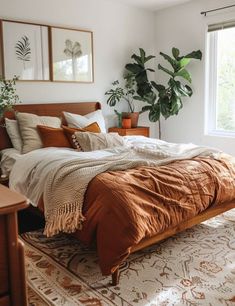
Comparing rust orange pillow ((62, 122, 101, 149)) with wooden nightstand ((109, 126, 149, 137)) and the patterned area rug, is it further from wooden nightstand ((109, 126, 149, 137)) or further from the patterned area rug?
the patterned area rug

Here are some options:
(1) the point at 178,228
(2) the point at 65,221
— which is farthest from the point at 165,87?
(2) the point at 65,221

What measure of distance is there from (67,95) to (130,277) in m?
2.79

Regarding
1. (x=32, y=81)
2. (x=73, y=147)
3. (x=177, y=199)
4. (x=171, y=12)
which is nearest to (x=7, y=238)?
(x=177, y=199)

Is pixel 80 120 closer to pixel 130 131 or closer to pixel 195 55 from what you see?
pixel 130 131

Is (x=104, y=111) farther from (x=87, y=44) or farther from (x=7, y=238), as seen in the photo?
(x=7, y=238)

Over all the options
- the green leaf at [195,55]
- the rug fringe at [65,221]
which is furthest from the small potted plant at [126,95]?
the rug fringe at [65,221]

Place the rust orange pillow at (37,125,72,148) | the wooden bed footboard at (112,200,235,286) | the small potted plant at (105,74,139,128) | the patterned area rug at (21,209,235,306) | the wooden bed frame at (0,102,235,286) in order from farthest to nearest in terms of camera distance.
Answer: the small potted plant at (105,74,139,128) → the rust orange pillow at (37,125,72,148) → the wooden bed frame at (0,102,235,286) → the wooden bed footboard at (112,200,235,286) → the patterned area rug at (21,209,235,306)

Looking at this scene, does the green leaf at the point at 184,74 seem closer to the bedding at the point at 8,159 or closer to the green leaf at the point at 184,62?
the green leaf at the point at 184,62

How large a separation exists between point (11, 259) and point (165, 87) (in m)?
4.34

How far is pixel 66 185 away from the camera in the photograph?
95.5 inches

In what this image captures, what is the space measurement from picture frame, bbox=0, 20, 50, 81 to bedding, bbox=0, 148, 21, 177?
2.94 feet

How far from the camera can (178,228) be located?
8.48ft

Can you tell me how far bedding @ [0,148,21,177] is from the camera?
3.38 metres

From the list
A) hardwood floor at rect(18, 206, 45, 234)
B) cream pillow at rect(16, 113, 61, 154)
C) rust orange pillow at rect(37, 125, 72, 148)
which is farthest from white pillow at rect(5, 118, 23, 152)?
hardwood floor at rect(18, 206, 45, 234)
